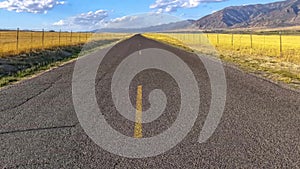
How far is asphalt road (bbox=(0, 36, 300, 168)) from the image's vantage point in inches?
179

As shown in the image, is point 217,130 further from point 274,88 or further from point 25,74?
point 25,74

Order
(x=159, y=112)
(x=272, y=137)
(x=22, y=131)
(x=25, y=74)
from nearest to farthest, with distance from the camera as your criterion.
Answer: (x=272, y=137) < (x=22, y=131) < (x=159, y=112) < (x=25, y=74)

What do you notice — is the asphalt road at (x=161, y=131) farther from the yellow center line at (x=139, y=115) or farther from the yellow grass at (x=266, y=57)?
the yellow grass at (x=266, y=57)

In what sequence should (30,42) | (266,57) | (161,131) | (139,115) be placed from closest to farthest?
(161,131) < (139,115) < (266,57) < (30,42)

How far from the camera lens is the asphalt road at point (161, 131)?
4539 mm

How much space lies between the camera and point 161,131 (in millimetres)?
5977

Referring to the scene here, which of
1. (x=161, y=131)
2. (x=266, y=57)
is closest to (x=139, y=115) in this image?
(x=161, y=131)

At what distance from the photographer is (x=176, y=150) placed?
4984 millimetres

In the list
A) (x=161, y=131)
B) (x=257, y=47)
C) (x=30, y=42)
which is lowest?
(x=161, y=131)

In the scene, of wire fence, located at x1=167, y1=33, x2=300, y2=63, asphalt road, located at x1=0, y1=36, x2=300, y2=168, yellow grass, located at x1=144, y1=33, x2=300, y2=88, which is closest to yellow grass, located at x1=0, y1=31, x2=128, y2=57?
asphalt road, located at x1=0, y1=36, x2=300, y2=168

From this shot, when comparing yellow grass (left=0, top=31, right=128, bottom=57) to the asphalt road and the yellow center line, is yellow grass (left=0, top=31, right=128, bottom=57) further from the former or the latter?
the asphalt road

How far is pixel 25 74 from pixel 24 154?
10.7 metres

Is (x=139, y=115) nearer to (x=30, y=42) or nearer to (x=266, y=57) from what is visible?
(x=266, y=57)

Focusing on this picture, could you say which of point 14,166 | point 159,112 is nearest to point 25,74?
point 159,112
